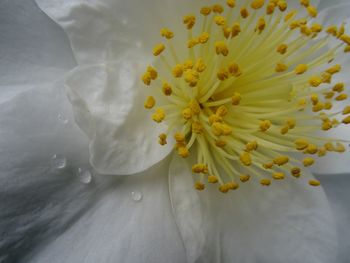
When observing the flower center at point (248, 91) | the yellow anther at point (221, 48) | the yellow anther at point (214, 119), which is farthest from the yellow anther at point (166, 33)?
the yellow anther at point (214, 119)

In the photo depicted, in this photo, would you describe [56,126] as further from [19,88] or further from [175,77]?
[175,77]

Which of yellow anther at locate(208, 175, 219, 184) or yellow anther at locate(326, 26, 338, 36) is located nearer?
yellow anther at locate(208, 175, 219, 184)

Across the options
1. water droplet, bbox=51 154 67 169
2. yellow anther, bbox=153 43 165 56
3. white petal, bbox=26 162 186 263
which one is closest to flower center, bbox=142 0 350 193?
yellow anther, bbox=153 43 165 56

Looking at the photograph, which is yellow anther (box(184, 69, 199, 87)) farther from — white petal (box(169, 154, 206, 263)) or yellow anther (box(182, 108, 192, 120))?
white petal (box(169, 154, 206, 263))

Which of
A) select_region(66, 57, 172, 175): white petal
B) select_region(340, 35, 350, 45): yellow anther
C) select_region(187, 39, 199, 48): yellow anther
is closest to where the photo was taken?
select_region(66, 57, 172, 175): white petal

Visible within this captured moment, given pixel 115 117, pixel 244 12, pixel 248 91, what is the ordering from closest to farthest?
pixel 115 117
pixel 244 12
pixel 248 91

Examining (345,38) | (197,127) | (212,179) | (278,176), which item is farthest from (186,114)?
(345,38)

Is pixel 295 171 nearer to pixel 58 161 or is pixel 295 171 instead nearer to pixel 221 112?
pixel 221 112
